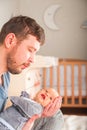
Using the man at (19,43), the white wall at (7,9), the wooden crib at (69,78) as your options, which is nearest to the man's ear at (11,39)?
the man at (19,43)

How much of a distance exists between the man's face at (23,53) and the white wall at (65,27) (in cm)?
295

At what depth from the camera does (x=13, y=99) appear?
95 centimetres

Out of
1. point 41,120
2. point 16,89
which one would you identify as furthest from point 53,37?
point 41,120

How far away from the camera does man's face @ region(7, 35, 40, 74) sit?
0.97 metres

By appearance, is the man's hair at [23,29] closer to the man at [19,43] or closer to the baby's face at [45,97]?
the man at [19,43]

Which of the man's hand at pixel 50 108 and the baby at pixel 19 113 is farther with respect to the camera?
the man's hand at pixel 50 108

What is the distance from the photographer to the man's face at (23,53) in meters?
0.97

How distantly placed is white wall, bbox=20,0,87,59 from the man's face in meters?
2.95

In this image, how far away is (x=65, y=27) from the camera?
3926 mm

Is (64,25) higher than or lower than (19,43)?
lower

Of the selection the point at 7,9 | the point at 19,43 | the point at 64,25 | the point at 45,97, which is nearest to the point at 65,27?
the point at 64,25

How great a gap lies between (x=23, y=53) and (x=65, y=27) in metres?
3.03

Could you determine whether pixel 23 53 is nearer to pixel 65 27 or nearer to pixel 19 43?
pixel 19 43

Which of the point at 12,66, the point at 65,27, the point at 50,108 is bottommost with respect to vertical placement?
the point at 65,27
